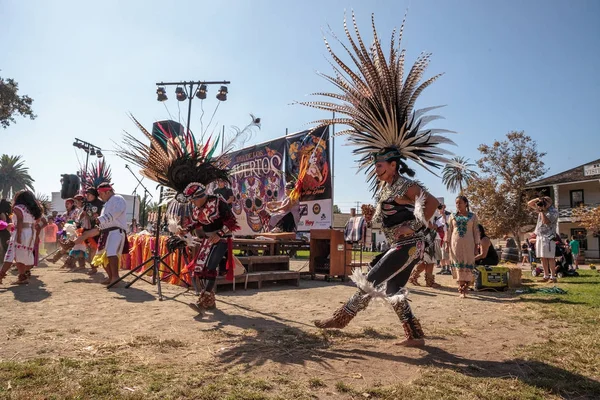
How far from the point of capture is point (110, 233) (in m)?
7.70

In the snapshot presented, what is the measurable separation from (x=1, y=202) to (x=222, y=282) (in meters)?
6.59

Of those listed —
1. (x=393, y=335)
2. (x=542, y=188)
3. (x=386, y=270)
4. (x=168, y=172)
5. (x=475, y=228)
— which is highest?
(x=542, y=188)

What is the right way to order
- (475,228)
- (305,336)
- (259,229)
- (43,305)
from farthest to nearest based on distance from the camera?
(259,229), (475,228), (43,305), (305,336)

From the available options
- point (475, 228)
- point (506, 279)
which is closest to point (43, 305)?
point (475, 228)

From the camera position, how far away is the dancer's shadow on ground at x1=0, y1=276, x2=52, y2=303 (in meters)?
5.99

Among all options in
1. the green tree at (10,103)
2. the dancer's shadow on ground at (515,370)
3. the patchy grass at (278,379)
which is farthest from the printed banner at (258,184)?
the green tree at (10,103)

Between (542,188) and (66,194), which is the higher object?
(542,188)

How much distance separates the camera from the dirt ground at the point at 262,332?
10.8 ft

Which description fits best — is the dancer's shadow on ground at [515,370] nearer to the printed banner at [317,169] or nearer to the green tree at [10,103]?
the printed banner at [317,169]

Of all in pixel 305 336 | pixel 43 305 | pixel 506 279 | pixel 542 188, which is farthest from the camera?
pixel 542 188

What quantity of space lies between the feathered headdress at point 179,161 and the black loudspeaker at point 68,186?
389 inches

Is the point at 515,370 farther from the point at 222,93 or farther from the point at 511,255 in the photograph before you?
the point at 222,93

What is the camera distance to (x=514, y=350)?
3764 mm

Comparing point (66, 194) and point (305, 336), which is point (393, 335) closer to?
point (305, 336)
